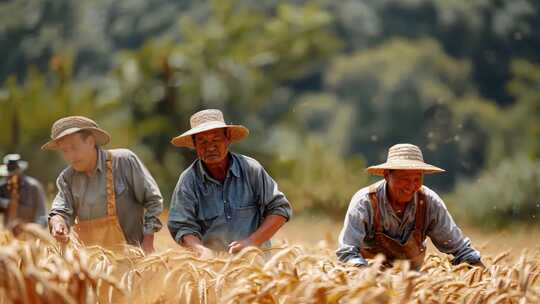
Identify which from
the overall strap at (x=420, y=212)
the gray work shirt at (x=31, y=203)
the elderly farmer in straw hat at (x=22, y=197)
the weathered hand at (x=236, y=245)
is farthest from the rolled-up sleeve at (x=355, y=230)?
the gray work shirt at (x=31, y=203)

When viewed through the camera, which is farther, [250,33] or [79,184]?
[250,33]

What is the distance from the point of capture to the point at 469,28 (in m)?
36.2

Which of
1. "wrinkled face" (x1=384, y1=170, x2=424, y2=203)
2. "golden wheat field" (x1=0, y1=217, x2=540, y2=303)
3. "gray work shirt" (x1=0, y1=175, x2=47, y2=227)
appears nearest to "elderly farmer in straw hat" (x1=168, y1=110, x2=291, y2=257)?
"wrinkled face" (x1=384, y1=170, x2=424, y2=203)

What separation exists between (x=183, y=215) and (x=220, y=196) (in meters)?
0.24

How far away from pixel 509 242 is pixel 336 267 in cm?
631

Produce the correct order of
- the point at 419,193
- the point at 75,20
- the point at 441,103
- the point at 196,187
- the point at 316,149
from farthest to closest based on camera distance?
the point at 75,20
the point at 441,103
the point at 316,149
the point at 196,187
the point at 419,193

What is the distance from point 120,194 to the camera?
604 centimetres

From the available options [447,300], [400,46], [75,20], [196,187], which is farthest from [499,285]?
[75,20]

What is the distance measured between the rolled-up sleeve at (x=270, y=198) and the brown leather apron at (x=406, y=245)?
1.68 feet

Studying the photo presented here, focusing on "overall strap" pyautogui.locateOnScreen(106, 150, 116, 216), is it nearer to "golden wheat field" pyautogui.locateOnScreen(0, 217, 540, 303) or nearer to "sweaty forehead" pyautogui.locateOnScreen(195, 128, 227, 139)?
"sweaty forehead" pyautogui.locateOnScreen(195, 128, 227, 139)

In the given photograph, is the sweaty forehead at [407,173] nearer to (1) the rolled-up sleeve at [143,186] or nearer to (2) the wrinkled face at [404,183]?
(2) the wrinkled face at [404,183]

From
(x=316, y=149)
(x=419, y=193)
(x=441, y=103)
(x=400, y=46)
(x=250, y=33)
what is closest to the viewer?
(x=419, y=193)

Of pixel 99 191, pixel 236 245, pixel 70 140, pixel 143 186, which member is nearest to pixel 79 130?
pixel 70 140

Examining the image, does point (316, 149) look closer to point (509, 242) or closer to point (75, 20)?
point (509, 242)
